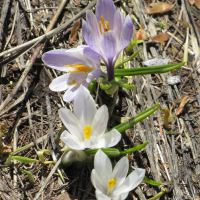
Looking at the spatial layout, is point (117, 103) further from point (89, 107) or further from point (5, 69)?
point (5, 69)

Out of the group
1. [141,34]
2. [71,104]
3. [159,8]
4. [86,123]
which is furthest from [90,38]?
[159,8]

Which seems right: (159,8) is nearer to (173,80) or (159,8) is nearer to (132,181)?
(173,80)

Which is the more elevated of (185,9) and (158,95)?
(185,9)

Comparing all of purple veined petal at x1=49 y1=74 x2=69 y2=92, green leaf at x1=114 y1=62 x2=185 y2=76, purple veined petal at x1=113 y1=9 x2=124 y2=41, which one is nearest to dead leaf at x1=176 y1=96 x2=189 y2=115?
green leaf at x1=114 y1=62 x2=185 y2=76

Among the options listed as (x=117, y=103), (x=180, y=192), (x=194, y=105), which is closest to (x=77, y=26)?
(x=117, y=103)

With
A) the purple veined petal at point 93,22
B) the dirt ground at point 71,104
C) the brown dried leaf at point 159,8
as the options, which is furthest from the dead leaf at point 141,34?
the purple veined petal at point 93,22
